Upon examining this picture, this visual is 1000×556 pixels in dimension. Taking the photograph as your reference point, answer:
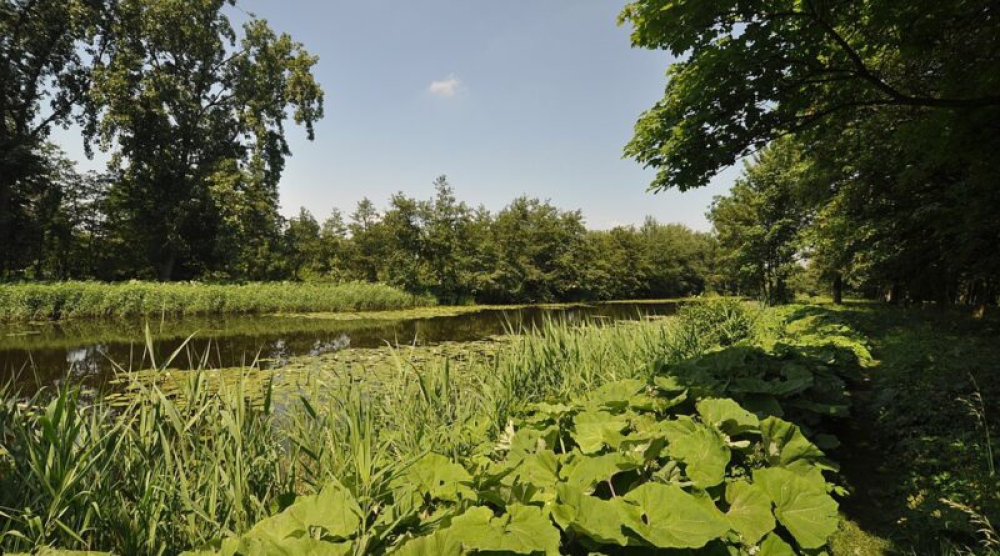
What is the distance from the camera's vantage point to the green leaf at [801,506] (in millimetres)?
1631

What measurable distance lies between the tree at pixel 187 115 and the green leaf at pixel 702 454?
29.7m

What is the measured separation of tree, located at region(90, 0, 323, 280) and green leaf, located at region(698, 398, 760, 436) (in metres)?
29.5

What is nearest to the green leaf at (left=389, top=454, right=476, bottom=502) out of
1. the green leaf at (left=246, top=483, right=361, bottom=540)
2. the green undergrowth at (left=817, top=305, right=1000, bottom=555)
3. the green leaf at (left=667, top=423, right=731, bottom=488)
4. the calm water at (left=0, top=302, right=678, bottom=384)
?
the green leaf at (left=246, top=483, right=361, bottom=540)

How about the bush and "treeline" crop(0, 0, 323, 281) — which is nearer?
the bush

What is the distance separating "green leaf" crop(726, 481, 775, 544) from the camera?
1.61m

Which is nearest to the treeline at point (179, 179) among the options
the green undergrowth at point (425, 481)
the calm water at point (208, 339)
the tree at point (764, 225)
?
the calm water at point (208, 339)

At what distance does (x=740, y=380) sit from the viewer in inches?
136

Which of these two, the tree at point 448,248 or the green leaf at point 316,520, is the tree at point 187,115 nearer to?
the tree at point 448,248

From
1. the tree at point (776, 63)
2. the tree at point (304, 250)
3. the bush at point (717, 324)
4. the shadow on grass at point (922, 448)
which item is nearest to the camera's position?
the shadow on grass at point (922, 448)

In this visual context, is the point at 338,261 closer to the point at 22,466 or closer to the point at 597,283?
the point at 597,283

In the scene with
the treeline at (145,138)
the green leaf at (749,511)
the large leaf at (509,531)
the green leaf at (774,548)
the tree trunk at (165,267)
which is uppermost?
the treeline at (145,138)

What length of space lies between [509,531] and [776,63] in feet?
14.3

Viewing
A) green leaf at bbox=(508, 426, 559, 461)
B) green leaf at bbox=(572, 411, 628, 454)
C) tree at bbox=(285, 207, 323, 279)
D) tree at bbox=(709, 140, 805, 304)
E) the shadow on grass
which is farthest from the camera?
tree at bbox=(285, 207, 323, 279)

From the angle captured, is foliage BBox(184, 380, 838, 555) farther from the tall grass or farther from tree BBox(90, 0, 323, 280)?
tree BBox(90, 0, 323, 280)
